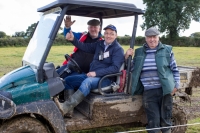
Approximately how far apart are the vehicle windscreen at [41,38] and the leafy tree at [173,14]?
42.4 metres

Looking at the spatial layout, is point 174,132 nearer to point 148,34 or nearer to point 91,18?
point 148,34

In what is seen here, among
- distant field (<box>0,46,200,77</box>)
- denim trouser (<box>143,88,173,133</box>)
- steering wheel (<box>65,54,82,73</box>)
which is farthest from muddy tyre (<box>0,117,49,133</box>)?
distant field (<box>0,46,200,77</box>)

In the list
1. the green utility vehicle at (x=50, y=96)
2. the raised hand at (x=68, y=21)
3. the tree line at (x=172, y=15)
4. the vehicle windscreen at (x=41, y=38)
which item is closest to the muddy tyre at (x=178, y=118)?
the green utility vehicle at (x=50, y=96)

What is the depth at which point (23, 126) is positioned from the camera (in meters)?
4.14

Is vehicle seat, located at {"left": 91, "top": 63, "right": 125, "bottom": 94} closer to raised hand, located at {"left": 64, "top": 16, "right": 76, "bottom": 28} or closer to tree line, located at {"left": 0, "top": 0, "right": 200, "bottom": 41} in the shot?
raised hand, located at {"left": 64, "top": 16, "right": 76, "bottom": 28}

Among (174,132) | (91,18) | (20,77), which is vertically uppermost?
(91,18)

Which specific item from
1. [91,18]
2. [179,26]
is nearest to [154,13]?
[179,26]

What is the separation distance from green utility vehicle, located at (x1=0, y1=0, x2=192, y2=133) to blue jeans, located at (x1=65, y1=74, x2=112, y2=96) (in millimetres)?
109

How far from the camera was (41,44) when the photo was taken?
472 cm

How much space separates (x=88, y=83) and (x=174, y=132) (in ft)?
6.07

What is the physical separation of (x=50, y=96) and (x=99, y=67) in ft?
3.36

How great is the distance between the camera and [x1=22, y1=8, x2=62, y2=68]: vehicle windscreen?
14.9 ft

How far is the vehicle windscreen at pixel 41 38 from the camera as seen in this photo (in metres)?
4.55

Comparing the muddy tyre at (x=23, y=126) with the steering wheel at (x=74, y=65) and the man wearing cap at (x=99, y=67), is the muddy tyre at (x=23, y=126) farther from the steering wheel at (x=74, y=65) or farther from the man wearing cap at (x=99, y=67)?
the steering wheel at (x=74, y=65)
